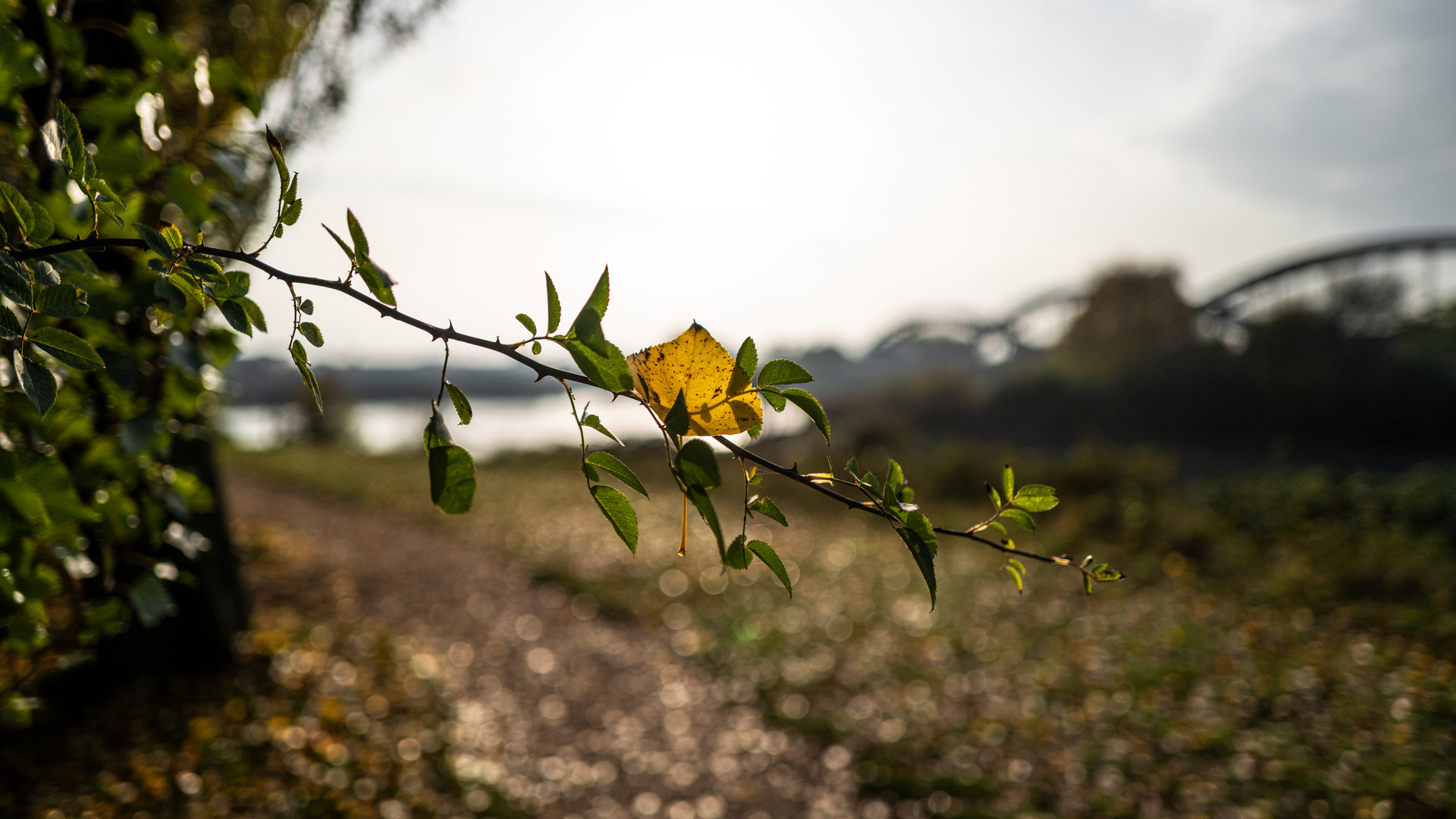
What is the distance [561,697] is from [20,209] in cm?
457

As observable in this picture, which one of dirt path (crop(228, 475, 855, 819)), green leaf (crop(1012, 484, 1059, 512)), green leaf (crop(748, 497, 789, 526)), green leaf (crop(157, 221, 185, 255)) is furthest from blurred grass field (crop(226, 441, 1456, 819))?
green leaf (crop(157, 221, 185, 255))

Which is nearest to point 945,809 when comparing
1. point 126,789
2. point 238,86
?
point 126,789

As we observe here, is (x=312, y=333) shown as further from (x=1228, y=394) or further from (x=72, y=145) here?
(x=1228, y=394)

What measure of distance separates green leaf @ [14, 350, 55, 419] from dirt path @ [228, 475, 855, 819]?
10.7ft

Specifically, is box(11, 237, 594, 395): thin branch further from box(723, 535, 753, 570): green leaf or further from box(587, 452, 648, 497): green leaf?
box(723, 535, 753, 570): green leaf

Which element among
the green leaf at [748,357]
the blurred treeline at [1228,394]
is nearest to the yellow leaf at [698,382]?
the green leaf at [748,357]

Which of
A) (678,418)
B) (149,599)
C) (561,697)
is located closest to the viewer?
Answer: (678,418)

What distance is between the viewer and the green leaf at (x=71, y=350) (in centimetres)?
62

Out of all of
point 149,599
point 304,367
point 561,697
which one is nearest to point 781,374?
point 304,367

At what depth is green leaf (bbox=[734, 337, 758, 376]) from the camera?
1.94 feet

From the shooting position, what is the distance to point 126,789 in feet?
8.12

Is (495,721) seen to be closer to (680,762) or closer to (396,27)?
(680,762)

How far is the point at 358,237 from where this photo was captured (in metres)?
0.55

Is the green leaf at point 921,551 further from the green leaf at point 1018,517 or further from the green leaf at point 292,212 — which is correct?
the green leaf at point 292,212
